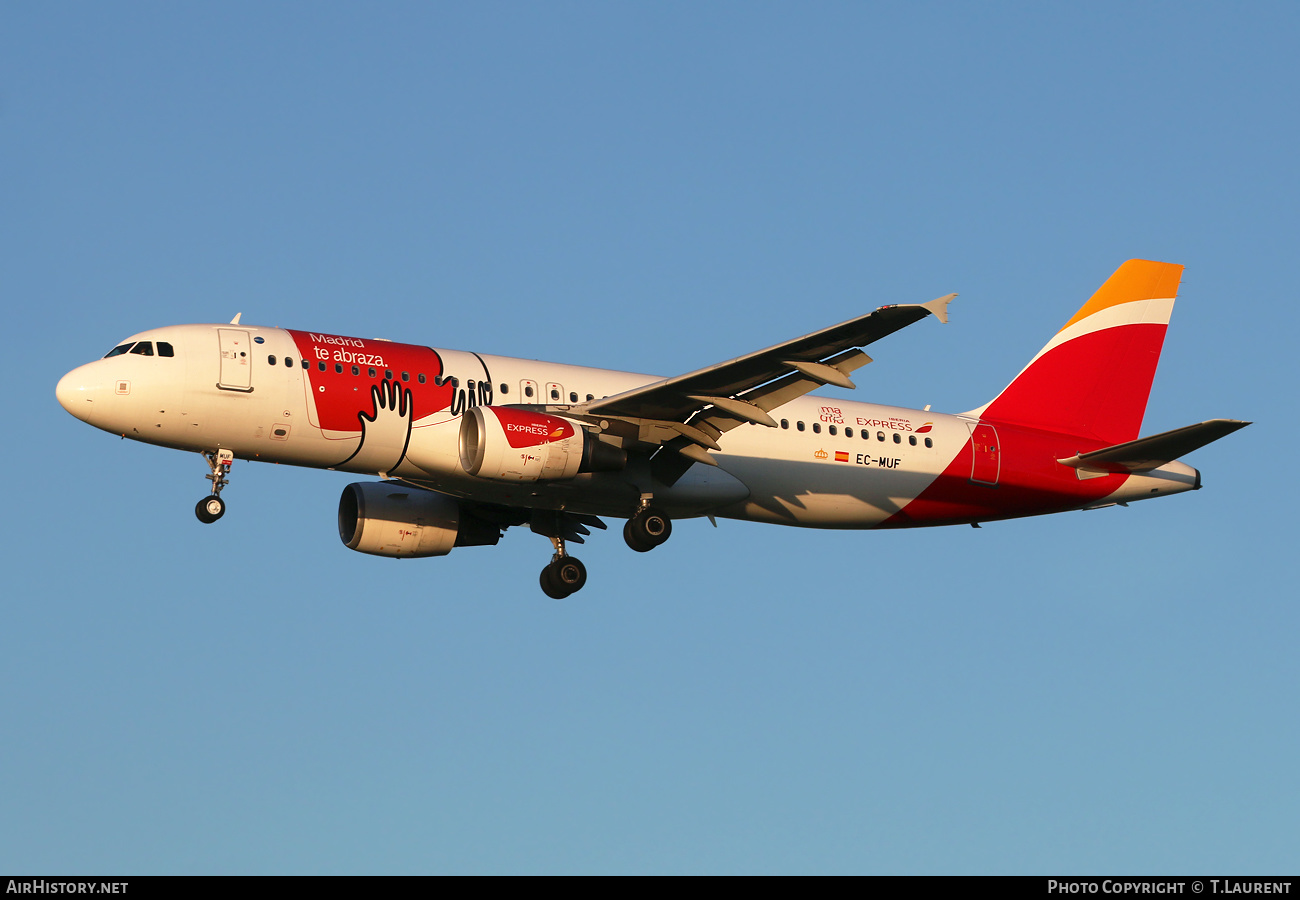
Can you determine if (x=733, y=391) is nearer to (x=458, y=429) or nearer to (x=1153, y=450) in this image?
(x=458, y=429)

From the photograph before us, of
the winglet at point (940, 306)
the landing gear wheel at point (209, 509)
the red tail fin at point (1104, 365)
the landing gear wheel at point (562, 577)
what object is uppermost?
the red tail fin at point (1104, 365)

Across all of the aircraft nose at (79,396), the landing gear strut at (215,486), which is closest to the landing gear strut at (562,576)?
the landing gear strut at (215,486)

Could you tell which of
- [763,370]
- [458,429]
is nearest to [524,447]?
[458,429]

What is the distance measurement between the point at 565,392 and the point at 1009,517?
1206cm

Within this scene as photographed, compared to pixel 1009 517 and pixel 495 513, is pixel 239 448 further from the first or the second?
pixel 1009 517

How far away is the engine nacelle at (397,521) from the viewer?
119 feet

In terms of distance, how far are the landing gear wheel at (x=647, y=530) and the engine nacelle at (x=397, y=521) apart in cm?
556

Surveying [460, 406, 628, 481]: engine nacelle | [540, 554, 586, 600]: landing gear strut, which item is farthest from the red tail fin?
[460, 406, 628, 481]: engine nacelle

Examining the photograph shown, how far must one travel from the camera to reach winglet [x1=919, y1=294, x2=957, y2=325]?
26531 millimetres

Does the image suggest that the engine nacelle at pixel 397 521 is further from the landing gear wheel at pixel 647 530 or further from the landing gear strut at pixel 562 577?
the landing gear wheel at pixel 647 530

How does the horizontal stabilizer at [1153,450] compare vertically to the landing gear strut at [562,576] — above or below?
above

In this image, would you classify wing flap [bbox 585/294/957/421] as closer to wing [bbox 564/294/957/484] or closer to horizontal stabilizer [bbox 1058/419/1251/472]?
wing [bbox 564/294/957/484]
